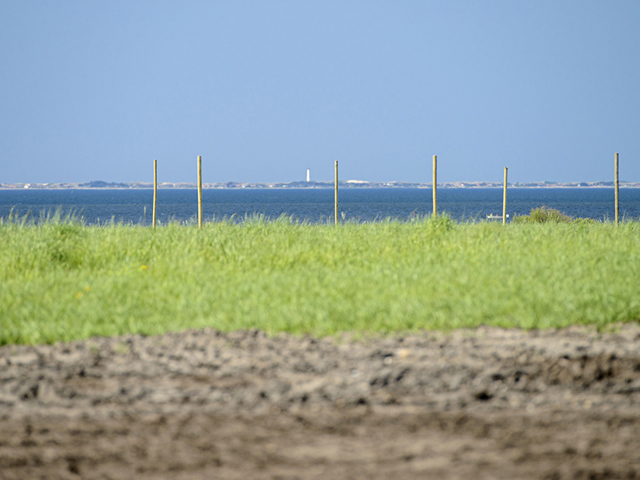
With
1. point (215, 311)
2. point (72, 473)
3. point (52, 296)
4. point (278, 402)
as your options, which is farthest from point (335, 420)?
point (52, 296)

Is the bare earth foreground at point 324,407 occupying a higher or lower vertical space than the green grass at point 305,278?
lower

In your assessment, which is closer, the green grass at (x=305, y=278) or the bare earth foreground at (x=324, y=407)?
the bare earth foreground at (x=324, y=407)

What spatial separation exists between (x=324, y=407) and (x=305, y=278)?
168 inches

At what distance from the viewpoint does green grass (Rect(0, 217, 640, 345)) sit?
661 centimetres

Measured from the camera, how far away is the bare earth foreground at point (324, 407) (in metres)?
3.50

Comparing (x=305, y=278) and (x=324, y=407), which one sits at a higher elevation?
(x=305, y=278)

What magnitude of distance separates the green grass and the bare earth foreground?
555mm

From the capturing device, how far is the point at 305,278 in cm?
858

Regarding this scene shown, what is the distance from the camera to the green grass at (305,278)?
21.7 feet

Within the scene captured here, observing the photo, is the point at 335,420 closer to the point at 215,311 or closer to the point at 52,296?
the point at 215,311

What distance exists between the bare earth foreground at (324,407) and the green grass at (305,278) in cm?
55

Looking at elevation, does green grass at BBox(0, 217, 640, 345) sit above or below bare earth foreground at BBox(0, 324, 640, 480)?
above

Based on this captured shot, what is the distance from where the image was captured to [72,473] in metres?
3.43

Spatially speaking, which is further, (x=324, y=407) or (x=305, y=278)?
(x=305, y=278)
